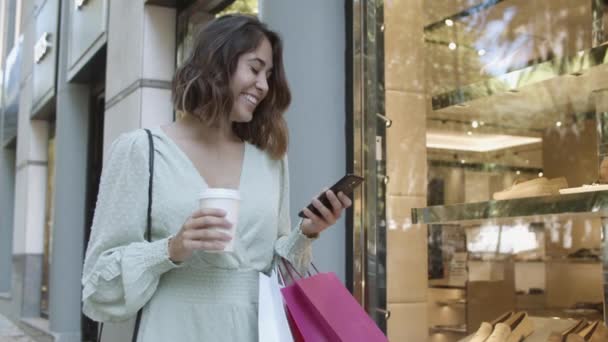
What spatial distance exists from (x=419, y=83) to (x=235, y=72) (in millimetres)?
1596

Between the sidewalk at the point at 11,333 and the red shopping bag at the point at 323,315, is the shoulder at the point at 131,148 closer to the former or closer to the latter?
the red shopping bag at the point at 323,315

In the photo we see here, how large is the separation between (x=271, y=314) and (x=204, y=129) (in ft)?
1.64

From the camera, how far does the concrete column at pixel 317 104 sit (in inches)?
129

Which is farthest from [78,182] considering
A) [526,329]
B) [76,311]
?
[526,329]

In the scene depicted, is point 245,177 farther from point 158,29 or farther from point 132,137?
point 158,29

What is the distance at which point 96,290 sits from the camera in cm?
163

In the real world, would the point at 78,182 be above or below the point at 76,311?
above

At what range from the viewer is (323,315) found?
159 centimetres

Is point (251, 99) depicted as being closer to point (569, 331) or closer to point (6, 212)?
point (569, 331)

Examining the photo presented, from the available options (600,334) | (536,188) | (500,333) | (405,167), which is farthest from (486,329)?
(405,167)

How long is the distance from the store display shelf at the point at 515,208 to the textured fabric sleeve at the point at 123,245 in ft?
4.42

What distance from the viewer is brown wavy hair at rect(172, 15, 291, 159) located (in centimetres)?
173

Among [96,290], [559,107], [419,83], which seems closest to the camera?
[96,290]

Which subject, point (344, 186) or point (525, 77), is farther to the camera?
point (525, 77)
